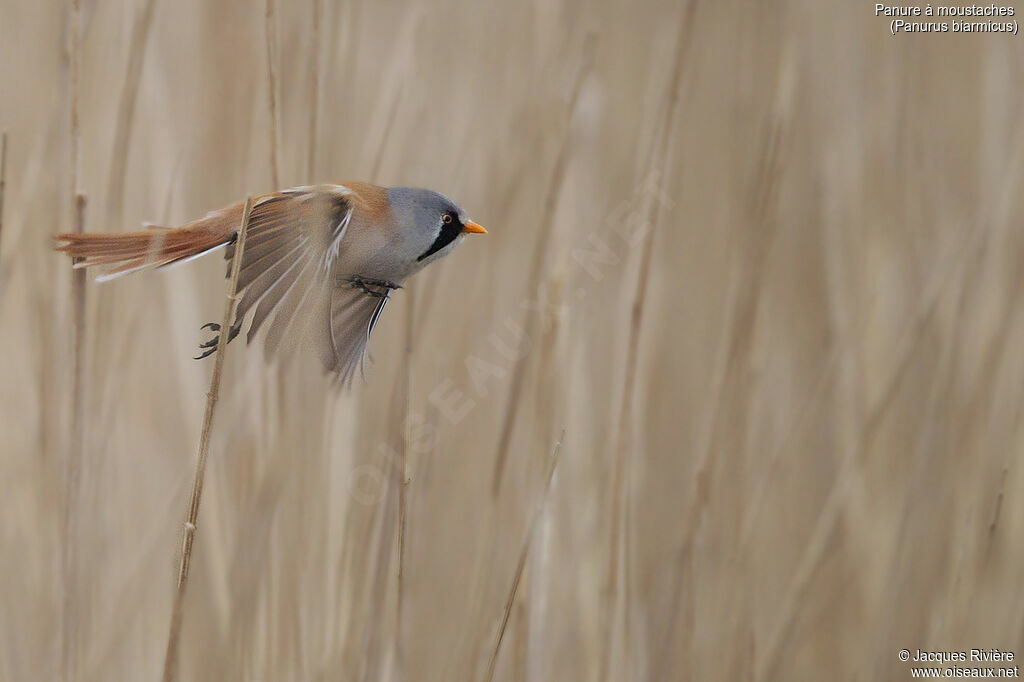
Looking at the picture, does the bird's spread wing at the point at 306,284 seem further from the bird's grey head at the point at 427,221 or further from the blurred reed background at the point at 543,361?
the blurred reed background at the point at 543,361

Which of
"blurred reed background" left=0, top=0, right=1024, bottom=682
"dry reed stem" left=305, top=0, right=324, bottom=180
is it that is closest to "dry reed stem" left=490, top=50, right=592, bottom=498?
"blurred reed background" left=0, top=0, right=1024, bottom=682

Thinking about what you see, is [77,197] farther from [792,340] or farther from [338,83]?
[792,340]

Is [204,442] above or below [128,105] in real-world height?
below

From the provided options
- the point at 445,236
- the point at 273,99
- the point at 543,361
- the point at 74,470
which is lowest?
the point at 74,470

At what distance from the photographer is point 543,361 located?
110 centimetres

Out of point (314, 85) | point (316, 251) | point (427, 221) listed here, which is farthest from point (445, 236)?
point (314, 85)

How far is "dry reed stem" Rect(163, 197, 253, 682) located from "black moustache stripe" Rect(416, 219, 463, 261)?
136 mm

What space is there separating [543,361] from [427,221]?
48 centimetres

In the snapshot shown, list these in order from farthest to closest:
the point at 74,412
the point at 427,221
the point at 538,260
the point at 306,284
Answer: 1. the point at 538,260
2. the point at 74,412
3. the point at 427,221
4. the point at 306,284

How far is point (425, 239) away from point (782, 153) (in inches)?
25.8

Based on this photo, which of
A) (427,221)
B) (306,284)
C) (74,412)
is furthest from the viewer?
(74,412)

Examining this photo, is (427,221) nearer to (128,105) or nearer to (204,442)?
(204,442)

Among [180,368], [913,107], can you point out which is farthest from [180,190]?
[913,107]

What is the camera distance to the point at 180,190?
3.72 ft
